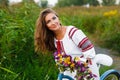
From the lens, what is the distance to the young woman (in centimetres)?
476

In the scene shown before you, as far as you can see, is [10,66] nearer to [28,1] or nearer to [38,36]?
[38,36]

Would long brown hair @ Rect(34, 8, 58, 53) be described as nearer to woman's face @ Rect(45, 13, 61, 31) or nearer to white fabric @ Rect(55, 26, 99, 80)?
woman's face @ Rect(45, 13, 61, 31)

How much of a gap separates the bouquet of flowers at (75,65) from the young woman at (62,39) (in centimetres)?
18

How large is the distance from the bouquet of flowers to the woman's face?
35 cm

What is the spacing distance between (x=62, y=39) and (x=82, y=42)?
234 millimetres

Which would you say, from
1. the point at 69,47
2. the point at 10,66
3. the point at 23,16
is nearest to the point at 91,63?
the point at 69,47

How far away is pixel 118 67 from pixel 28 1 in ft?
6.51

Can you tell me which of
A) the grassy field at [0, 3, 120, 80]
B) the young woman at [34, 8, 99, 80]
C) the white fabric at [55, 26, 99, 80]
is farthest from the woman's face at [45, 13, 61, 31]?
the grassy field at [0, 3, 120, 80]

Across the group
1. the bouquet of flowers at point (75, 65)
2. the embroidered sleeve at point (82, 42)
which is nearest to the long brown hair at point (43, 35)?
the embroidered sleeve at point (82, 42)

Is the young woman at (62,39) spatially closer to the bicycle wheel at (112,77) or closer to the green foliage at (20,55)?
the bicycle wheel at (112,77)

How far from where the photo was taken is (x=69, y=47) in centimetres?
484

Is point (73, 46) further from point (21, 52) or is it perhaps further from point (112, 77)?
point (21, 52)

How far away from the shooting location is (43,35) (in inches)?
196

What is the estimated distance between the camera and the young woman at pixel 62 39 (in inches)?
187
